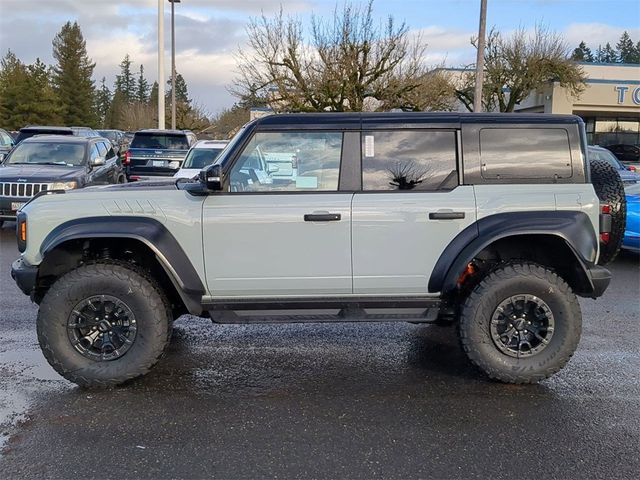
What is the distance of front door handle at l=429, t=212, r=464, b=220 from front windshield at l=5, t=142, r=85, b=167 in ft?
29.7

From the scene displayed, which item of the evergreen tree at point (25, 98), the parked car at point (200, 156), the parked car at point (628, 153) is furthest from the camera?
the evergreen tree at point (25, 98)

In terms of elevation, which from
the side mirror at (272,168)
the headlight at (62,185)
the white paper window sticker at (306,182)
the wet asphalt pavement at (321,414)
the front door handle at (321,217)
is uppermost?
the side mirror at (272,168)

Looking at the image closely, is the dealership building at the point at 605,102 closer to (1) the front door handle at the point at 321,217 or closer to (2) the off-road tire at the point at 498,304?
(2) the off-road tire at the point at 498,304

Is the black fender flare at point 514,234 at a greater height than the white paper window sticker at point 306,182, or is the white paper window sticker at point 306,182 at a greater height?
the white paper window sticker at point 306,182

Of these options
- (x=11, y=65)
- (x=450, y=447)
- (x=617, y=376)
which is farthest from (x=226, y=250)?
(x=11, y=65)

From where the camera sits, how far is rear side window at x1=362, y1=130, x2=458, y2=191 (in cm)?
443

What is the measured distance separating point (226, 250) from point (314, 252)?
64 cm

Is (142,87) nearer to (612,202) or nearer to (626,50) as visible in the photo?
(626,50)

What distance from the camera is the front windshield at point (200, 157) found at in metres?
12.7

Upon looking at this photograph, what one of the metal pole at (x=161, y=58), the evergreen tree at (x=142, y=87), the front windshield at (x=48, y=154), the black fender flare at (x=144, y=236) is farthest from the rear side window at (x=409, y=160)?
the evergreen tree at (x=142, y=87)

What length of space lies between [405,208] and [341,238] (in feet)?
1.68

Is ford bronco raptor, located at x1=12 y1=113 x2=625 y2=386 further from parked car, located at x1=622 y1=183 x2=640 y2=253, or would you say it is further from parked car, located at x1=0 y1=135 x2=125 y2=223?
parked car, located at x1=0 y1=135 x2=125 y2=223

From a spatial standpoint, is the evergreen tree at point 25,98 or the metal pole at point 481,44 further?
the evergreen tree at point 25,98

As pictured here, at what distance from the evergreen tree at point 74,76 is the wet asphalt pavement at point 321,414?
66.3 metres
